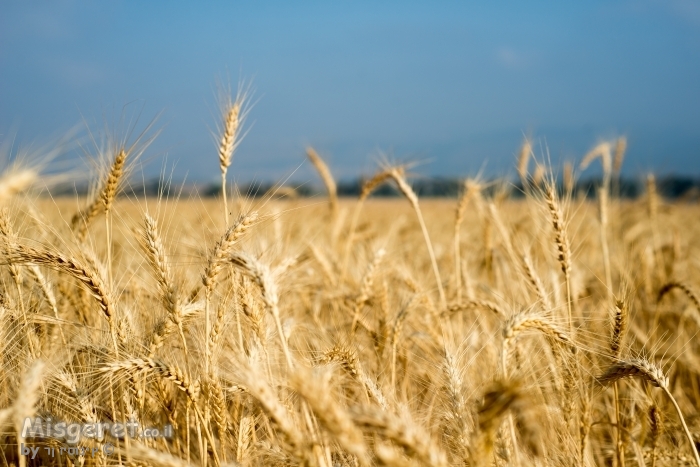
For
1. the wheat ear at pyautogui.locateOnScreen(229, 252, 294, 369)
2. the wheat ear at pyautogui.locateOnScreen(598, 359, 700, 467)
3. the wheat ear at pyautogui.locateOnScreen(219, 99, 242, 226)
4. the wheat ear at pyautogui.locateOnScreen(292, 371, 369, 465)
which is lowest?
the wheat ear at pyautogui.locateOnScreen(598, 359, 700, 467)

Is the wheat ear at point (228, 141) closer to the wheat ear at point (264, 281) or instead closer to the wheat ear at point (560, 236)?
the wheat ear at point (264, 281)

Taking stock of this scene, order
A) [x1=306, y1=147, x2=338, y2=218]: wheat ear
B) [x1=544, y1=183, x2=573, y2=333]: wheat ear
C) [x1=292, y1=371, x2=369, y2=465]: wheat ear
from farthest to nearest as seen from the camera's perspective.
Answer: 1. [x1=306, y1=147, x2=338, y2=218]: wheat ear
2. [x1=544, y1=183, x2=573, y2=333]: wheat ear
3. [x1=292, y1=371, x2=369, y2=465]: wheat ear

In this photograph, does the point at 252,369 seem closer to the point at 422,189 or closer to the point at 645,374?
the point at 645,374

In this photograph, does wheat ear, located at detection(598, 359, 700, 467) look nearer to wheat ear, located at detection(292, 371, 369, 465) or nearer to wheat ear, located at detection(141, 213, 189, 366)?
wheat ear, located at detection(292, 371, 369, 465)

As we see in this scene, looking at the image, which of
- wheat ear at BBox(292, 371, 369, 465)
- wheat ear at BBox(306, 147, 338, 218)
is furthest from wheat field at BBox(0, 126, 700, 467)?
wheat ear at BBox(306, 147, 338, 218)

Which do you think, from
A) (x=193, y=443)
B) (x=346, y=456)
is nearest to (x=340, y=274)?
(x=193, y=443)

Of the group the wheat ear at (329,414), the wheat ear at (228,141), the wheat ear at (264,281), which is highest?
the wheat ear at (228,141)

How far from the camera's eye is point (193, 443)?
2.14m

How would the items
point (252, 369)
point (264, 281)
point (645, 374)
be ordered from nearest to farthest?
point (252, 369) → point (264, 281) → point (645, 374)

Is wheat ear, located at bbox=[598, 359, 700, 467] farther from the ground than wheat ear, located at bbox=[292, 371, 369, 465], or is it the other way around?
wheat ear, located at bbox=[292, 371, 369, 465]

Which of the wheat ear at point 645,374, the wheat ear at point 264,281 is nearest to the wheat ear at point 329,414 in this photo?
the wheat ear at point 264,281

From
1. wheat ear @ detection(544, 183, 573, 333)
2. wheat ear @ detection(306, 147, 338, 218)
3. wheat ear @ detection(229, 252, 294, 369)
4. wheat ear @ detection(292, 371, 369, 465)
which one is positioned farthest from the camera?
wheat ear @ detection(306, 147, 338, 218)

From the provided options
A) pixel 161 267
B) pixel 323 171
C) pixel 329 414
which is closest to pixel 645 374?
pixel 329 414

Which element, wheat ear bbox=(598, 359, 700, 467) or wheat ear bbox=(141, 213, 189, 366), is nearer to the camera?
wheat ear bbox=(598, 359, 700, 467)
